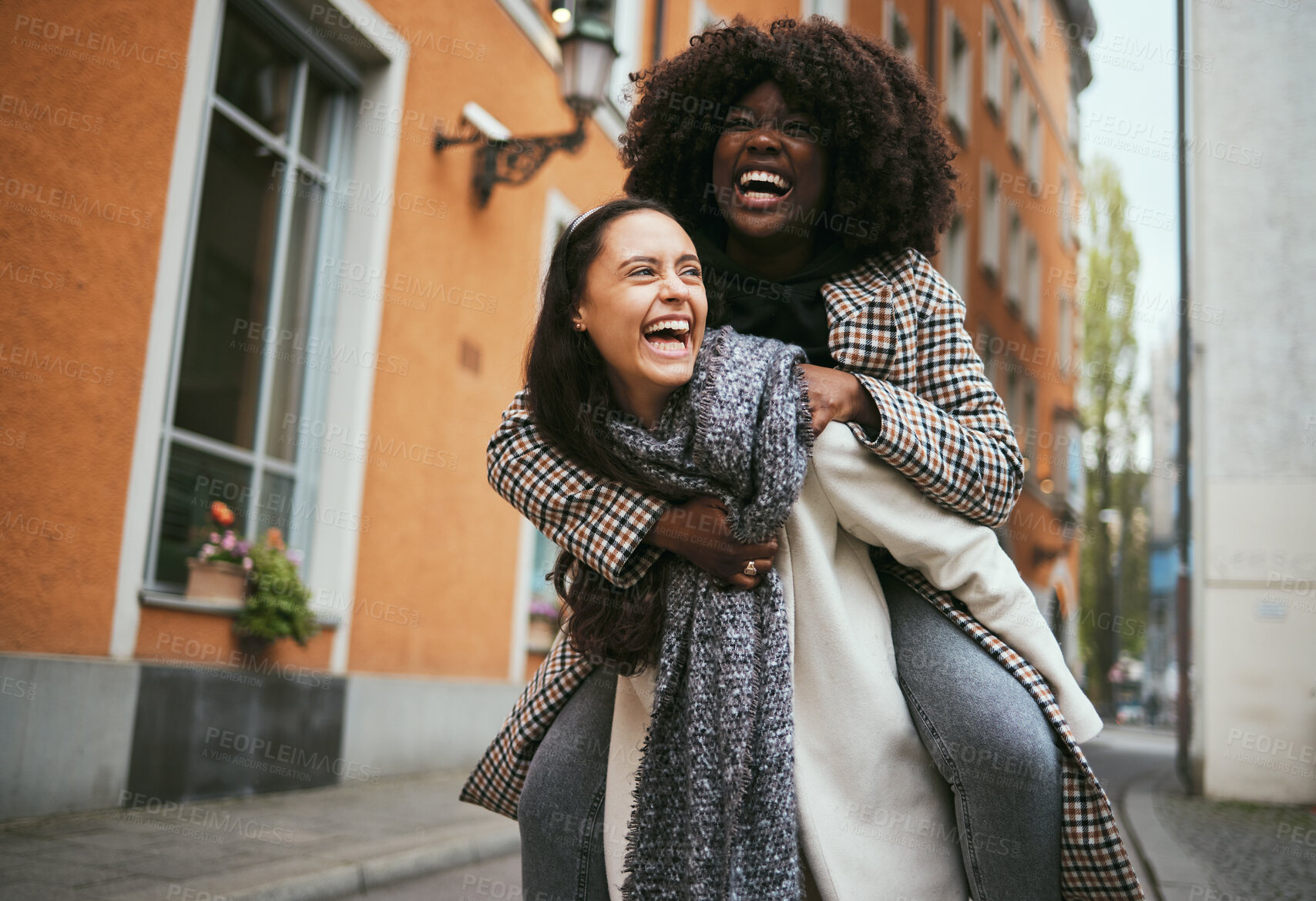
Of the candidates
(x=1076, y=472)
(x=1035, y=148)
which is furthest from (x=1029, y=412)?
(x=1035, y=148)

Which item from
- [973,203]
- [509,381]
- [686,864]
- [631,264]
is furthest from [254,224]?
[973,203]

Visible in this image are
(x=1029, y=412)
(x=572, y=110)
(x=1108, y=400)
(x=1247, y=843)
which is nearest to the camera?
(x=1247, y=843)

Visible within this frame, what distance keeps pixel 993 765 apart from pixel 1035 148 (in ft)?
91.0

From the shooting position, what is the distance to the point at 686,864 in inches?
71.4

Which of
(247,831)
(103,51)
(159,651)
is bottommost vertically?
(247,831)

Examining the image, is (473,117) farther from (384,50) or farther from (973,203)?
(973,203)

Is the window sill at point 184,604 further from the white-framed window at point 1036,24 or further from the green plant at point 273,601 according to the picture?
the white-framed window at point 1036,24

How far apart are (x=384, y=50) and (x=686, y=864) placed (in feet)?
22.5

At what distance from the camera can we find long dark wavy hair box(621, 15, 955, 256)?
2320mm

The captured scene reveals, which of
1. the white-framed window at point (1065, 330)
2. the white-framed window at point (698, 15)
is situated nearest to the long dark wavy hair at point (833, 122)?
the white-framed window at point (698, 15)

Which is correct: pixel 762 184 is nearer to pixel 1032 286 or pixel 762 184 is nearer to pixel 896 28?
pixel 896 28

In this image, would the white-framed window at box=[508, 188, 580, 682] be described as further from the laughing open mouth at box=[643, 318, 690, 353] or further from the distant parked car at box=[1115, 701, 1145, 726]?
the distant parked car at box=[1115, 701, 1145, 726]

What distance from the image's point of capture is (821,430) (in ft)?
6.37

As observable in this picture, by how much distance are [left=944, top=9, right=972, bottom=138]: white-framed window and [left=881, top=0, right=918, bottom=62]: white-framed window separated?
212 centimetres
